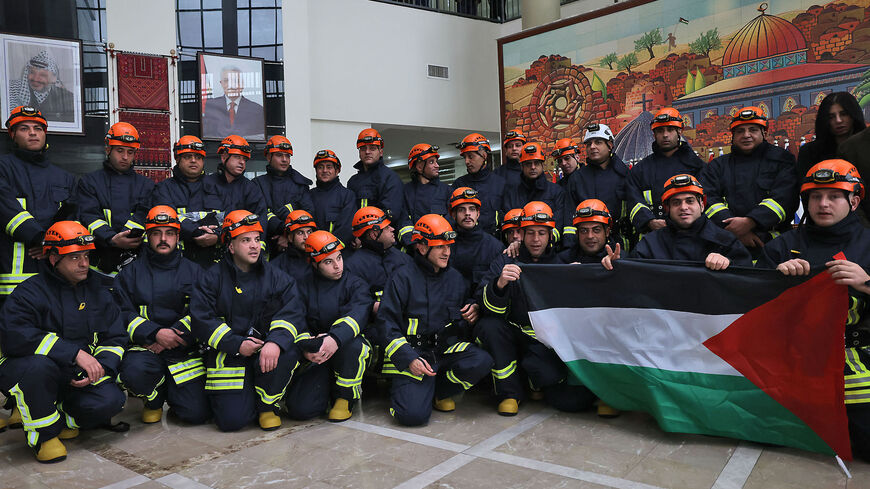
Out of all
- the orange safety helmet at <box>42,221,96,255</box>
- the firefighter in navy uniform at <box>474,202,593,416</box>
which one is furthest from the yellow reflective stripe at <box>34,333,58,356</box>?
the firefighter in navy uniform at <box>474,202,593,416</box>

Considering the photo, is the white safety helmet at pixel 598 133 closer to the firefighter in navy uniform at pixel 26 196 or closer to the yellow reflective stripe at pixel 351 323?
the yellow reflective stripe at pixel 351 323

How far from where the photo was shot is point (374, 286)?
5.94 m

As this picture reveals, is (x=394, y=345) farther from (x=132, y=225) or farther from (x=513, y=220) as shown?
(x=132, y=225)

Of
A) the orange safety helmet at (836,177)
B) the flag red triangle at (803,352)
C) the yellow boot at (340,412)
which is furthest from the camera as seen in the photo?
the yellow boot at (340,412)

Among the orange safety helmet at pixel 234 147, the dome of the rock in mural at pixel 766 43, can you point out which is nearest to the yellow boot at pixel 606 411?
the orange safety helmet at pixel 234 147

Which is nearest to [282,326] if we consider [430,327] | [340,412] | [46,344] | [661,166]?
[340,412]

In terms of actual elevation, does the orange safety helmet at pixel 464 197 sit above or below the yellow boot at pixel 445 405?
above

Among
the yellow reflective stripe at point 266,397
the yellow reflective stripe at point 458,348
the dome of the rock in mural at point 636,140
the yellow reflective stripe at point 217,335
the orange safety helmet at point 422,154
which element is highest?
the dome of the rock in mural at point 636,140

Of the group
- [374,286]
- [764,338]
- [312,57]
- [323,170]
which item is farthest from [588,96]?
[764,338]

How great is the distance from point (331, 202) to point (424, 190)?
1.20 meters

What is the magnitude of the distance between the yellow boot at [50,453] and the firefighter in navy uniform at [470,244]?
3.54m

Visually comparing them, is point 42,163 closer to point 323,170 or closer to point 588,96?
point 323,170

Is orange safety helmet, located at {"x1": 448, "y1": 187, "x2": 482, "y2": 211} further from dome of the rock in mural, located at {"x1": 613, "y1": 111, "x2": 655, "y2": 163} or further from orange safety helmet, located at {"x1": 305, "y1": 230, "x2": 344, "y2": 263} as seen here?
dome of the rock in mural, located at {"x1": 613, "y1": 111, "x2": 655, "y2": 163}

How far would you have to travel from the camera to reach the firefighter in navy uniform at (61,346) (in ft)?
13.3
